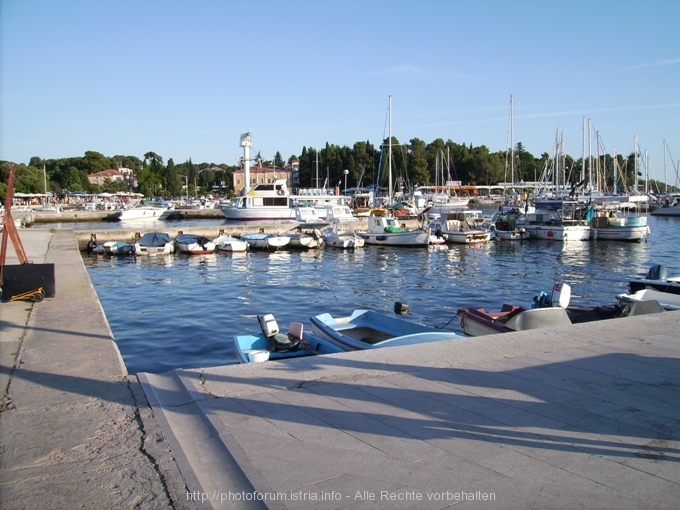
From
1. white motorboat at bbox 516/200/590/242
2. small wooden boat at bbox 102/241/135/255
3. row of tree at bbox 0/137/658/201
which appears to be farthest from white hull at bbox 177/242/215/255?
row of tree at bbox 0/137/658/201

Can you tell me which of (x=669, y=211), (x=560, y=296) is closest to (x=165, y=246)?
(x=560, y=296)

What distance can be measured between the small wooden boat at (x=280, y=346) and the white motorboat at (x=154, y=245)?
27.4 m

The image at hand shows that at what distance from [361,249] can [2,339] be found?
108 feet

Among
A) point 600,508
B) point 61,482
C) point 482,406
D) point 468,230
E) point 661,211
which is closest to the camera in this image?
point 600,508

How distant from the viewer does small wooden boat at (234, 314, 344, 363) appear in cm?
1019

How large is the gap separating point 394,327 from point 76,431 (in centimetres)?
739

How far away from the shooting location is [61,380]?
732 centimetres

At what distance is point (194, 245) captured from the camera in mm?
37812

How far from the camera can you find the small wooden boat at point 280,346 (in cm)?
1019

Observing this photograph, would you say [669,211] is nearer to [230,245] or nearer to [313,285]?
[230,245]

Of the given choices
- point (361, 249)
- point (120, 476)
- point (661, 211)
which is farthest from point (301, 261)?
point (661, 211)

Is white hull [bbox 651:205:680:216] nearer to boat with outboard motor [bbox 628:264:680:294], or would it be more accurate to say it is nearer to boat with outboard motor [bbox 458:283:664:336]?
boat with outboard motor [bbox 628:264:680:294]

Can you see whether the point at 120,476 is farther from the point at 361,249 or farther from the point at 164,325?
the point at 361,249

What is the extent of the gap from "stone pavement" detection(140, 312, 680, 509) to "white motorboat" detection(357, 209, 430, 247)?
111 feet
